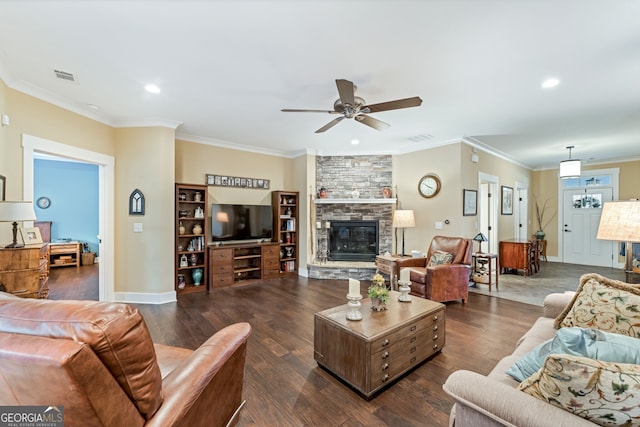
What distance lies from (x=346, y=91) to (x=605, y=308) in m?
2.35

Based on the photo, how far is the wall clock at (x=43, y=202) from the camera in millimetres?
6598

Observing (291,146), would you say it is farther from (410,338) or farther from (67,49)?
(410,338)

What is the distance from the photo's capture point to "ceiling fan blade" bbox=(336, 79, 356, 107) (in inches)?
90.5

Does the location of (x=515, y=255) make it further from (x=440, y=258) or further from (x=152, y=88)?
(x=152, y=88)

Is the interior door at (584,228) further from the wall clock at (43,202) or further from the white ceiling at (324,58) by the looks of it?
the wall clock at (43,202)

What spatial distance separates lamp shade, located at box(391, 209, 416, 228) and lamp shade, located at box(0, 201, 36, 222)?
4.91 m

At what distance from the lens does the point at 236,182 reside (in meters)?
5.37

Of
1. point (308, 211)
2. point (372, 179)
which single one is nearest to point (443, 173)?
point (372, 179)

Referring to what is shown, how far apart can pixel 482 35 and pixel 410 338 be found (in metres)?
2.44

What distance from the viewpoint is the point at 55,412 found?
81cm

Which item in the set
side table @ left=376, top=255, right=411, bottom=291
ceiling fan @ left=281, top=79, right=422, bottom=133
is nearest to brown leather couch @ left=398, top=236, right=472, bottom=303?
side table @ left=376, top=255, right=411, bottom=291

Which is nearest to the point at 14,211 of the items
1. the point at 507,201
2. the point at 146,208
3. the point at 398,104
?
the point at 146,208

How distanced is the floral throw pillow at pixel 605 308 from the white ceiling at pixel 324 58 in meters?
1.82

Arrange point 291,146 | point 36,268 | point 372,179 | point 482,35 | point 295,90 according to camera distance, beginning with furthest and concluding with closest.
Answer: point 372,179 < point 291,146 < point 295,90 < point 36,268 < point 482,35
